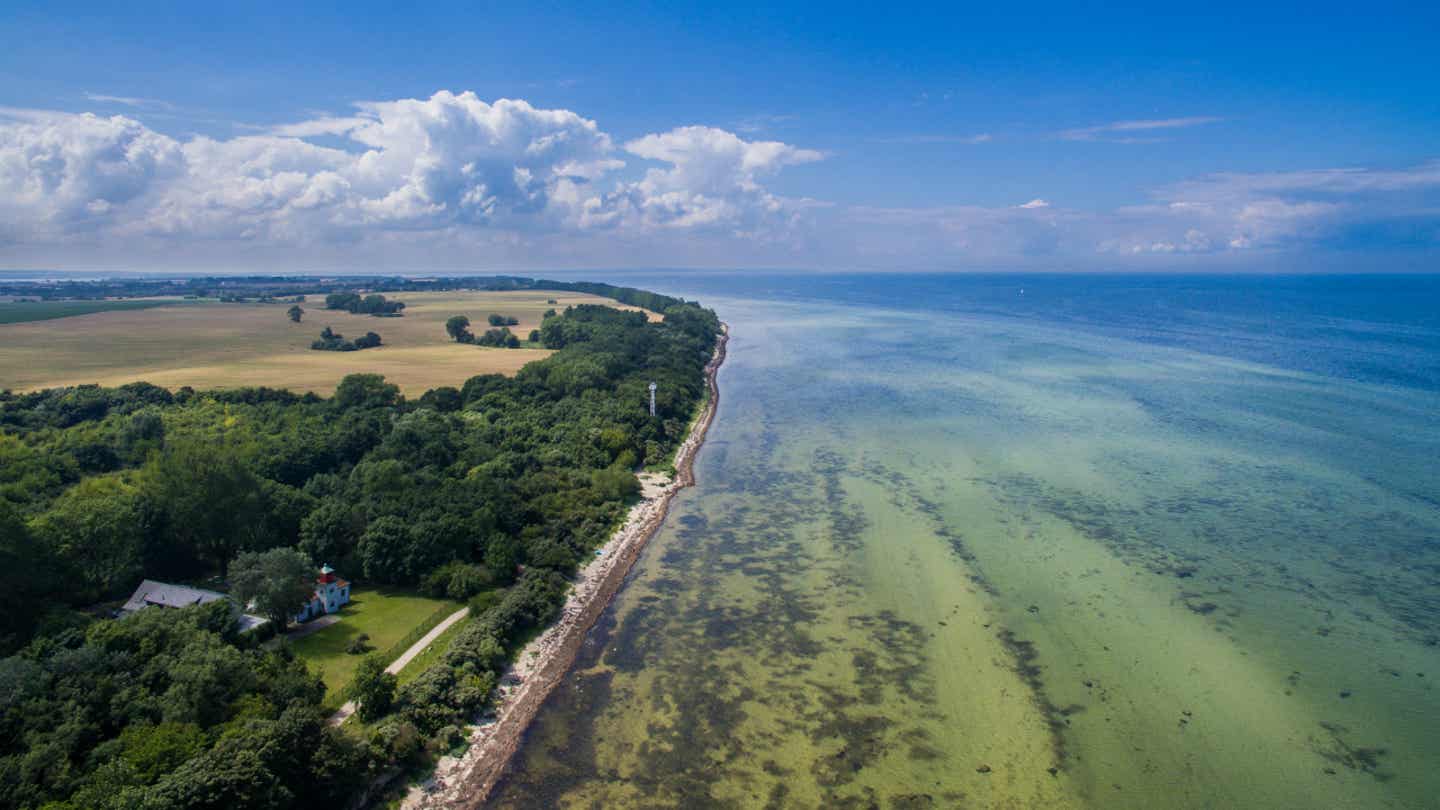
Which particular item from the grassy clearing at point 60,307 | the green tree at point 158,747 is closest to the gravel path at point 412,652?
the green tree at point 158,747

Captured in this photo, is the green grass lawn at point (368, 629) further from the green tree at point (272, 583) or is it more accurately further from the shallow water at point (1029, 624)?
the shallow water at point (1029, 624)

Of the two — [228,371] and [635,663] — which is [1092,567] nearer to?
[635,663]

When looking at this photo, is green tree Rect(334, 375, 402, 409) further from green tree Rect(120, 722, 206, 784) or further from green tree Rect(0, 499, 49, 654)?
green tree Rect(120, 722, 206, 784)

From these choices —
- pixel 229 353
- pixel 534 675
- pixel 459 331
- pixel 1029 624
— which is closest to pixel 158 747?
pixel 534 675

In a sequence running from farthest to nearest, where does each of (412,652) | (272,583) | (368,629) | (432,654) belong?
(368,629) < (412,652) < (432,654) < (272,583)

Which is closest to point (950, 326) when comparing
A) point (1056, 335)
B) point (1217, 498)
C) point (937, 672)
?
point (1056, 335)

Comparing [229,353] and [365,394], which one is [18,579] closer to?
[365,394]
